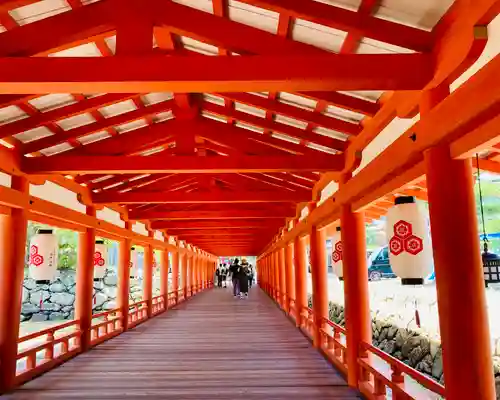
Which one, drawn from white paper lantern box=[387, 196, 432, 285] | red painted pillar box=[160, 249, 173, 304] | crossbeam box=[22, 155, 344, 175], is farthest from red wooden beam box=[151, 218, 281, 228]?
white paper lantern box=[387, 196, 432, 285]

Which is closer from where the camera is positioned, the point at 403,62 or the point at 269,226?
the point at 403,62

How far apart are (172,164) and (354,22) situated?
336cm

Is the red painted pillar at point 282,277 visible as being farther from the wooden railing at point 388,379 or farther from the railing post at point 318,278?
the wooden railing at point 388,379

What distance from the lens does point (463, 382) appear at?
99.3 inches

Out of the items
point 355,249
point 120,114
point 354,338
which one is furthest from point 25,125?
point 354,338

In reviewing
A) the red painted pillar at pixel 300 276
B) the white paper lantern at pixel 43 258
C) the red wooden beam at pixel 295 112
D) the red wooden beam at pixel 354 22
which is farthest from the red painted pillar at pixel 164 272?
the red wooden beam at pixel 354 22

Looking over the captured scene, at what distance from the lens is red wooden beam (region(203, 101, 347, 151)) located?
5566 millimetres

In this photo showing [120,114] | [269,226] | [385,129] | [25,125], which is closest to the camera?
[385,129]

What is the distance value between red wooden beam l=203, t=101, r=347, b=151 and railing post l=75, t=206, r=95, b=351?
11.9 feet

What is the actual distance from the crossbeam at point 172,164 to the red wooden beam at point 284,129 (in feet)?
0.61

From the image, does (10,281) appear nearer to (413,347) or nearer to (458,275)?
(458,275)

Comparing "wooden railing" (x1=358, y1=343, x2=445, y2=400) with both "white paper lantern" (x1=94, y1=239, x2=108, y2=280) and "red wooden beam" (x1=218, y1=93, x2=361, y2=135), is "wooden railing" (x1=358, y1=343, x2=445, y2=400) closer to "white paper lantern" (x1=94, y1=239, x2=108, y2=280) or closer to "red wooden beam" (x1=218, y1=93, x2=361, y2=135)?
"red wooden beam" (x1=218, y1=93, x2=361, y2=135)

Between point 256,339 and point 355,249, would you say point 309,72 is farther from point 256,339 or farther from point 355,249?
point 256,339

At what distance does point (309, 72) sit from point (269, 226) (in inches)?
427
